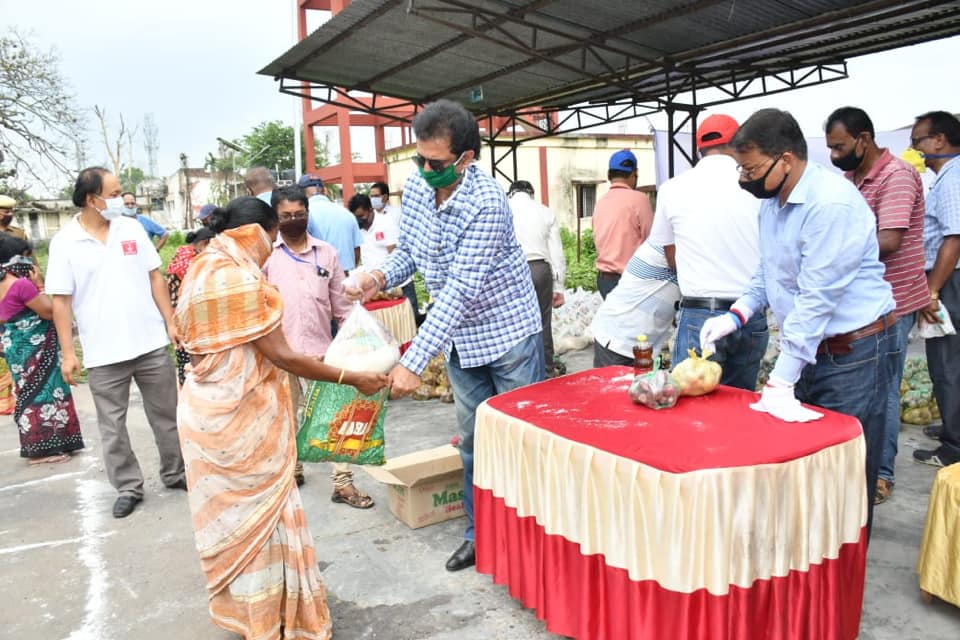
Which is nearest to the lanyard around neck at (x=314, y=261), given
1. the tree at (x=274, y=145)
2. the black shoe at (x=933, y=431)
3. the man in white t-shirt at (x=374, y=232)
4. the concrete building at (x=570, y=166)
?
the man in white t-shirt at (x=374, y=232)

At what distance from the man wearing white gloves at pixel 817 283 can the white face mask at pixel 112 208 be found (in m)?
3.29

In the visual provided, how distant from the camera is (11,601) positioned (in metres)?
3.10

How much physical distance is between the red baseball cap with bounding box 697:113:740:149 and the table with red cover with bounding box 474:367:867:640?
4.26ft

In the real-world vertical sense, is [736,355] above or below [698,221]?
below

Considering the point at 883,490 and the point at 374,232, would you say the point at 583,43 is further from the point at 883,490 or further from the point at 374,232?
the point at 883,490

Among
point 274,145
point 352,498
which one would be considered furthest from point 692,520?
point 274,145

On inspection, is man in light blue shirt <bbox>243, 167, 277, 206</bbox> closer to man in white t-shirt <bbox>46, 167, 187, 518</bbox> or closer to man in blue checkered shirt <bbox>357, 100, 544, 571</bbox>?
man in white t-shirt <bbox>46, 167, 187, 518</bbox>

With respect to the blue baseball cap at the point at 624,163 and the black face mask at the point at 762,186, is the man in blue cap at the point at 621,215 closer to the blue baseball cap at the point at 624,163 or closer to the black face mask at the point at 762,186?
the blue baseball cap at the point at 624,163

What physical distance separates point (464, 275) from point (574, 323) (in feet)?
16.8

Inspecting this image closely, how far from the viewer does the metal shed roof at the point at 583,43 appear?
19.5 feet

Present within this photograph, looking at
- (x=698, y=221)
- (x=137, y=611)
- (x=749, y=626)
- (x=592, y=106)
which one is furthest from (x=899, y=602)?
(x=592, y=106)

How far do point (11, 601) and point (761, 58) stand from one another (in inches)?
318

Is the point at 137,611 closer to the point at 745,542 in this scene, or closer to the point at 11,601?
the point at 11,601

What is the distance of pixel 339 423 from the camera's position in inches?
104
